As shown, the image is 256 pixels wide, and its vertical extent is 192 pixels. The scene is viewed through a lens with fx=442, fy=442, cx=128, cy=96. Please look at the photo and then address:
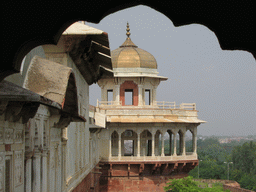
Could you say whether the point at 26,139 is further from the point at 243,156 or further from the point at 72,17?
the point at 243,156

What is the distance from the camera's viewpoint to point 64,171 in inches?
470

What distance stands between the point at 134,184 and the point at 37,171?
2474cm

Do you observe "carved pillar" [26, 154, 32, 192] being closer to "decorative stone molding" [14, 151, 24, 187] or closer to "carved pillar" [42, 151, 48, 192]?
"decorative stone molding" [14, 151, 24, 187]

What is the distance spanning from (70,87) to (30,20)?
7.69 meters

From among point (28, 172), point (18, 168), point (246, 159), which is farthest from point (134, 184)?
point (246, 159)

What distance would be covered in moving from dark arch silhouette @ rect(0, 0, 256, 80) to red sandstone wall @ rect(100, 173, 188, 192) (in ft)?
97.1

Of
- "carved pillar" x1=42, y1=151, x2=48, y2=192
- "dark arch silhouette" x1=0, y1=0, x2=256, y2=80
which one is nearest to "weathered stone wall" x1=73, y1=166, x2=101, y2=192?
"carved pillar" x1=42, y1=151, x2=48, y2=192

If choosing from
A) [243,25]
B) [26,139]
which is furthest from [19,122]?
[243,25]

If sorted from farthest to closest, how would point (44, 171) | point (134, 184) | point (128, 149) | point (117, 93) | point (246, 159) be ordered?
point (128, 149) < point (246, 159) < point (117, 93) < point (134, 184) < point (44, 171)

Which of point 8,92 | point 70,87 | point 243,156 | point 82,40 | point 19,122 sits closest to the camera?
point 8,92

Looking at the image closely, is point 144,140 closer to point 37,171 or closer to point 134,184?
point 134,184

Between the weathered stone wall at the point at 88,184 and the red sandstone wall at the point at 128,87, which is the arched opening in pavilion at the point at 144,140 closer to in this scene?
the red sandstone wall at the point at 128,87

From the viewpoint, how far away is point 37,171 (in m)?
8.23

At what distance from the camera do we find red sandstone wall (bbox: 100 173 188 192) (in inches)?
1257
